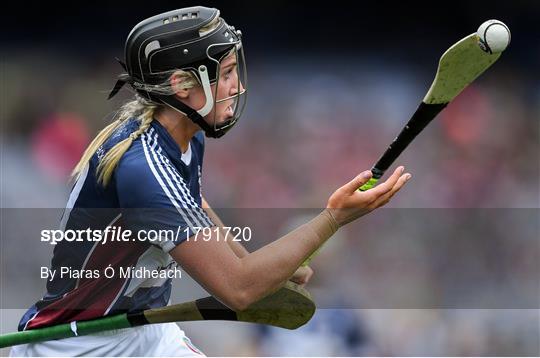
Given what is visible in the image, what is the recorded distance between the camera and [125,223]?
273 cm

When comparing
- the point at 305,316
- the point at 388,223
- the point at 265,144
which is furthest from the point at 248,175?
the point at 305,316

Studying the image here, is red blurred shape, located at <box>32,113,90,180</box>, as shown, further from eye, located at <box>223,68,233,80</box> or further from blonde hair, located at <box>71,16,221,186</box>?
eye, located at <box>223,68,233,80</box>

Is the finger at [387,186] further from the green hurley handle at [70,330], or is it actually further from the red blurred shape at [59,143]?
the red blurred shape at [59,143]

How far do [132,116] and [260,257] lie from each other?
665 mm

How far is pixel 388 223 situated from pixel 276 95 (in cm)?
119

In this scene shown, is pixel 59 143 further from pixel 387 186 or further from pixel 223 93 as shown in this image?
pixel 387 186

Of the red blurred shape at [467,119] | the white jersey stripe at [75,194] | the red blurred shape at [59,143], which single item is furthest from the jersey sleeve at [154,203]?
the red blurred shape at [467,119]

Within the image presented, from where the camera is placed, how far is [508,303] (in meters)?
5.77

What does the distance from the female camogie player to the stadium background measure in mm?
2986

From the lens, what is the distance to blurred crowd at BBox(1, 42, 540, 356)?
5734mm

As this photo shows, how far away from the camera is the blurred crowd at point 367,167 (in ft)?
18.8

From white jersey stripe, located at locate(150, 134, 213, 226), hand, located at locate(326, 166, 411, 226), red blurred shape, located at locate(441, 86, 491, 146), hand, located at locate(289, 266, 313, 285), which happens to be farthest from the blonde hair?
red blurred shape, located at locate(441, 86, 491, 146)

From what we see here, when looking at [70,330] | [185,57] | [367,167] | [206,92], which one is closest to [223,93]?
[206,92]

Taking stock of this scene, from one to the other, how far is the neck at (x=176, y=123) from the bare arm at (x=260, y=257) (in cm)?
42
